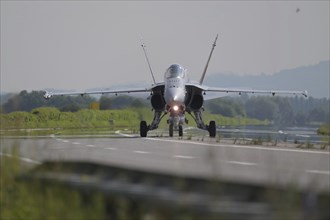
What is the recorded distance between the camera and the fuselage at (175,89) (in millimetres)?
31469

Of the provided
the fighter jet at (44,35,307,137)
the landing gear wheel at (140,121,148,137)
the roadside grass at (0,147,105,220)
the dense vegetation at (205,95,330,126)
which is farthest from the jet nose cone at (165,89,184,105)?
the roadside grass at (0,147,105,220)

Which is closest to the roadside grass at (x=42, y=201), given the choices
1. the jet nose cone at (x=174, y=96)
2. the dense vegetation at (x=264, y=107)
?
the jet nose cone at (x=174, y=96)

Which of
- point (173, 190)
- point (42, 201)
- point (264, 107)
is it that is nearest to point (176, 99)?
point (264, 107)

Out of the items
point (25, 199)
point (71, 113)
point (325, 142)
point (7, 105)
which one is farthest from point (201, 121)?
point (25, 199)

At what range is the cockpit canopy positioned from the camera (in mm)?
32469

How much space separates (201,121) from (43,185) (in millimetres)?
27623

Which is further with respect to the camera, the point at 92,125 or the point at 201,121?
the point at 92,125

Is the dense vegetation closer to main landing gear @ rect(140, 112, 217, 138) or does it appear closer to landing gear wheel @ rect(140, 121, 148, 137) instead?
main landing gear @ rect(140, 112, 217, 138)

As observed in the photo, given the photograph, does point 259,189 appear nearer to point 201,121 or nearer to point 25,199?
point 25,199

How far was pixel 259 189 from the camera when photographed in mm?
5539

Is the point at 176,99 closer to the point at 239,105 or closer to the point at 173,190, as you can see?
the point at 239,105

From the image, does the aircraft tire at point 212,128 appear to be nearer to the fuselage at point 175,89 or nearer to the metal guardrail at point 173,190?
the fuselage at point 175,89

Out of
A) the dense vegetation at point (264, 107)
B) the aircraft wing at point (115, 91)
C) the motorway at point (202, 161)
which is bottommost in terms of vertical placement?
the motorway at point (202, 161)

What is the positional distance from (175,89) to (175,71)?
48.6 inches
